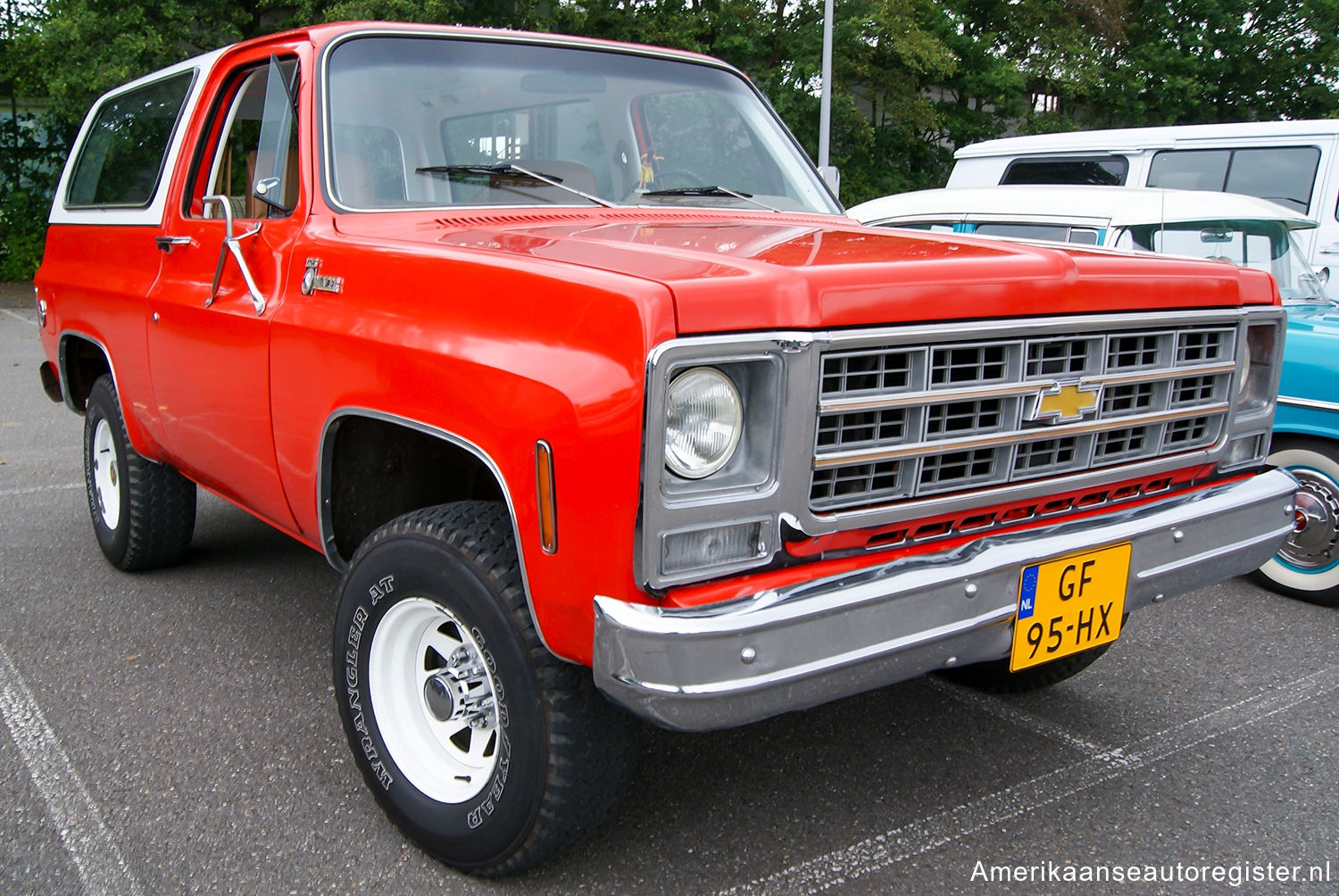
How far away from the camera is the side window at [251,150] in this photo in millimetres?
2941

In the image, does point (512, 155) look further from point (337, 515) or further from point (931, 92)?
point (931, 92)

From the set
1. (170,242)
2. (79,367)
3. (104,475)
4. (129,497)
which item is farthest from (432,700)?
(79,367)

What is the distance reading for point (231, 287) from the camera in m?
3.03

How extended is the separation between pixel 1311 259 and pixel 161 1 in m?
14.7

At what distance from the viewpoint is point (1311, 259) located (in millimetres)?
8320

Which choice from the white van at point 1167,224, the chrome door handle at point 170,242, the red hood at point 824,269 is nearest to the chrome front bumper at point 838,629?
the red hood at point 824,269

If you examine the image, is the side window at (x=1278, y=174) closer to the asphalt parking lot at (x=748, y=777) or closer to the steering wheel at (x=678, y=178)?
the asphalt parking lot at (x=748, y=777)

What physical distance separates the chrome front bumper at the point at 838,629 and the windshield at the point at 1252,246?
3.59 metres

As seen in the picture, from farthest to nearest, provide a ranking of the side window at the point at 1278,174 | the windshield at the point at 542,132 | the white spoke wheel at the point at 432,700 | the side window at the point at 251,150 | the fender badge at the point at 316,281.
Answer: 1. the side window at the point at 1278,174
2. the side window at the point at 251,150
3. the windshield at the point at 542,132
4. the fender badge at the point at 316,281
5. the white spoke wheel at the point at 432,700

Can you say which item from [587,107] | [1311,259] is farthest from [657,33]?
[587,107]

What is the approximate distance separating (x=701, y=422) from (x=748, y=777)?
1.32 m

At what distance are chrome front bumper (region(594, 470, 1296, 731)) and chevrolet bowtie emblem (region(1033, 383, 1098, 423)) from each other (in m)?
0.24

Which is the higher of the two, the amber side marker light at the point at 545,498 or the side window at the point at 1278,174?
the side window at the point at 1278,174

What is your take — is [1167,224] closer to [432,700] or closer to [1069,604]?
[1069,604]
